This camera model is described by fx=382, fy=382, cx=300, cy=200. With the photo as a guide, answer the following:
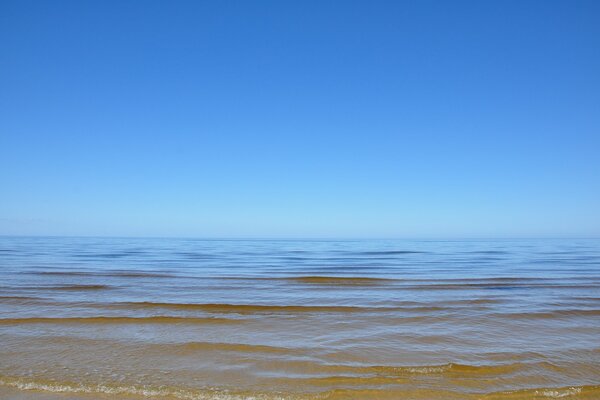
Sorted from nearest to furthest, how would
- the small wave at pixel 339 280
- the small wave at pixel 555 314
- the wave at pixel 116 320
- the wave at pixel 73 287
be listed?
the wave at pixel 116 320 → the small wave at pixel 555 314 → the wave at pixel 73 287 → the small wave at pixel 339 280

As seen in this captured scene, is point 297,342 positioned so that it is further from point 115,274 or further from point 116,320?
point 115,274

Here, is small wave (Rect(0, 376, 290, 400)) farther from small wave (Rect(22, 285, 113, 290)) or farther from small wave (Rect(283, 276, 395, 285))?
small wave (Rect(283, 276, 395, 285))

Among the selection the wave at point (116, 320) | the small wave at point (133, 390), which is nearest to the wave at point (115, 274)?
the wave at point (116, 320)

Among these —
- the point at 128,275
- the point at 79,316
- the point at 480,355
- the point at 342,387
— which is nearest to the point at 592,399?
the point at 480,355

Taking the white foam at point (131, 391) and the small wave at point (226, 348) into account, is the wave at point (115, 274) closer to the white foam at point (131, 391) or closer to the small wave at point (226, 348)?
the small wave at point (226, 348)

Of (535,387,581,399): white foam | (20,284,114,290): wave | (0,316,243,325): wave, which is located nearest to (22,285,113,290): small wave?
(20,284,114,290): wave

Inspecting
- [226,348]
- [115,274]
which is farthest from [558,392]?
[115,274]

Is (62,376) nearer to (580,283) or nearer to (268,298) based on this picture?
(268,298)

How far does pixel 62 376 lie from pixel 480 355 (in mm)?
6463

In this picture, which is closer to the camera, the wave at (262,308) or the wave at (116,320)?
the wave at (116,320)

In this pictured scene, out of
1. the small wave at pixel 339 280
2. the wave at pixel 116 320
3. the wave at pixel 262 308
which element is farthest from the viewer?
the small wave at pixel 339 280

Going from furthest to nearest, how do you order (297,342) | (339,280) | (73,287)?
(339,280) < (73,287) < (297,342)

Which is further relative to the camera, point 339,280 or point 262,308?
point 339,280

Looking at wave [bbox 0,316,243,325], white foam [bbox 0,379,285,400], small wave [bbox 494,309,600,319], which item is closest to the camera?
white foam [bbox 0,379,285,400]
